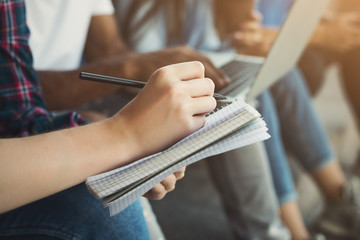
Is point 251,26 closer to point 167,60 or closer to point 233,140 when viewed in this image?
point 167,60

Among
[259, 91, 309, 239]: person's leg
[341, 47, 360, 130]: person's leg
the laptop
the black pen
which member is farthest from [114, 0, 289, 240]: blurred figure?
[341, 47, 360, 130]: person's leg

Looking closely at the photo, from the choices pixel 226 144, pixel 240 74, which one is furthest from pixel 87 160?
pixel 240 74

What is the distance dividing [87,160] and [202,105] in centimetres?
12

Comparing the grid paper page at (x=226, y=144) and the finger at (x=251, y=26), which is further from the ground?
the finger at (x=251, y=26)

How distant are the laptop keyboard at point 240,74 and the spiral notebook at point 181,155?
0.12m

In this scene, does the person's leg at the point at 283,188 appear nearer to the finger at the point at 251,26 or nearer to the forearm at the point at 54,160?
the finger at the point at 251,26

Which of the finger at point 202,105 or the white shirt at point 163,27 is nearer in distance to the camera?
the finger at point 202,105

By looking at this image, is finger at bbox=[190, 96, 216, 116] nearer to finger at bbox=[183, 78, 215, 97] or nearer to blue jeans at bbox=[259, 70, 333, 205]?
finger at bbox=[183, 78, 215, 97]

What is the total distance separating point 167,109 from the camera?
1.14 ft

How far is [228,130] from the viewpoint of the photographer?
1.06 ft

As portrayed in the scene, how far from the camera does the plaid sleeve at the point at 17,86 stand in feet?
1.61

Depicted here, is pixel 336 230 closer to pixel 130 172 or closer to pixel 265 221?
pixel 265 221

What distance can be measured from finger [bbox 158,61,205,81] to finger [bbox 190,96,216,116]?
2 centimetres

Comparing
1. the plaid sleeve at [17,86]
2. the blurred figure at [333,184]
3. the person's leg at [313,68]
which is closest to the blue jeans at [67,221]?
the plaid sleeve at [17,86]
